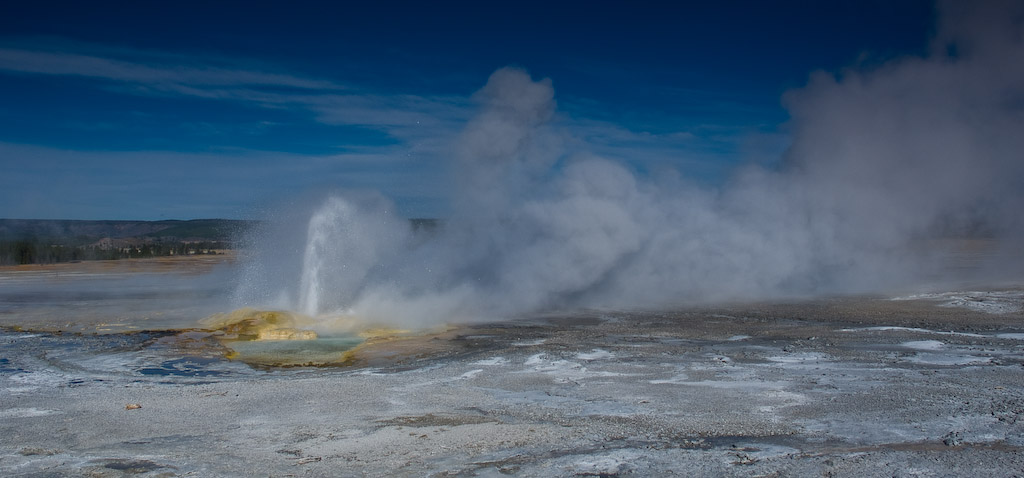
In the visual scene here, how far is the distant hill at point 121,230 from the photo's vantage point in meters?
70.8

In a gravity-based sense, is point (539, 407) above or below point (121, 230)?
below

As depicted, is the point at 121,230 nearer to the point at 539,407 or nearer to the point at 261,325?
the point at 261,325

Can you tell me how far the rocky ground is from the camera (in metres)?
6.59

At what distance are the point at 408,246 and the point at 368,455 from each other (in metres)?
17.6

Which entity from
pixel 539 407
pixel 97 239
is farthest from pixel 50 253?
pixel 539 407

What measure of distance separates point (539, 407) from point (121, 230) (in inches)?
4513

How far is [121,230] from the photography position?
10888cm

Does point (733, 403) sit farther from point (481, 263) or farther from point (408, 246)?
point (408, 246)

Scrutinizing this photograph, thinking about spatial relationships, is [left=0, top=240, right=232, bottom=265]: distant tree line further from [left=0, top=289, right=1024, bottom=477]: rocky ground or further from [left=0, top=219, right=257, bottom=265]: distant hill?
[left=0, top=289, right=1024, bottom=477]: rocky ground

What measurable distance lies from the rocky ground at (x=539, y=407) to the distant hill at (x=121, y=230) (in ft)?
187

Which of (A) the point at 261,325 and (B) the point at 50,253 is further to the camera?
(B) the point at 50,253

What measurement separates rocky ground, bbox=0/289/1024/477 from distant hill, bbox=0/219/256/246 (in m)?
57.0

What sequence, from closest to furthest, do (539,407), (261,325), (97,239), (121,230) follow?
(539,407), (261,325), (97,239), (121,230)

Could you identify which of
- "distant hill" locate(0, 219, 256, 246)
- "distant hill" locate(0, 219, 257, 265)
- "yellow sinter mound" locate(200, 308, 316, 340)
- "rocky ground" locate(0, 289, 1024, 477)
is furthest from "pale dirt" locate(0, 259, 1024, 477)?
"distant hill" locate(0, 219, 256, 246)
